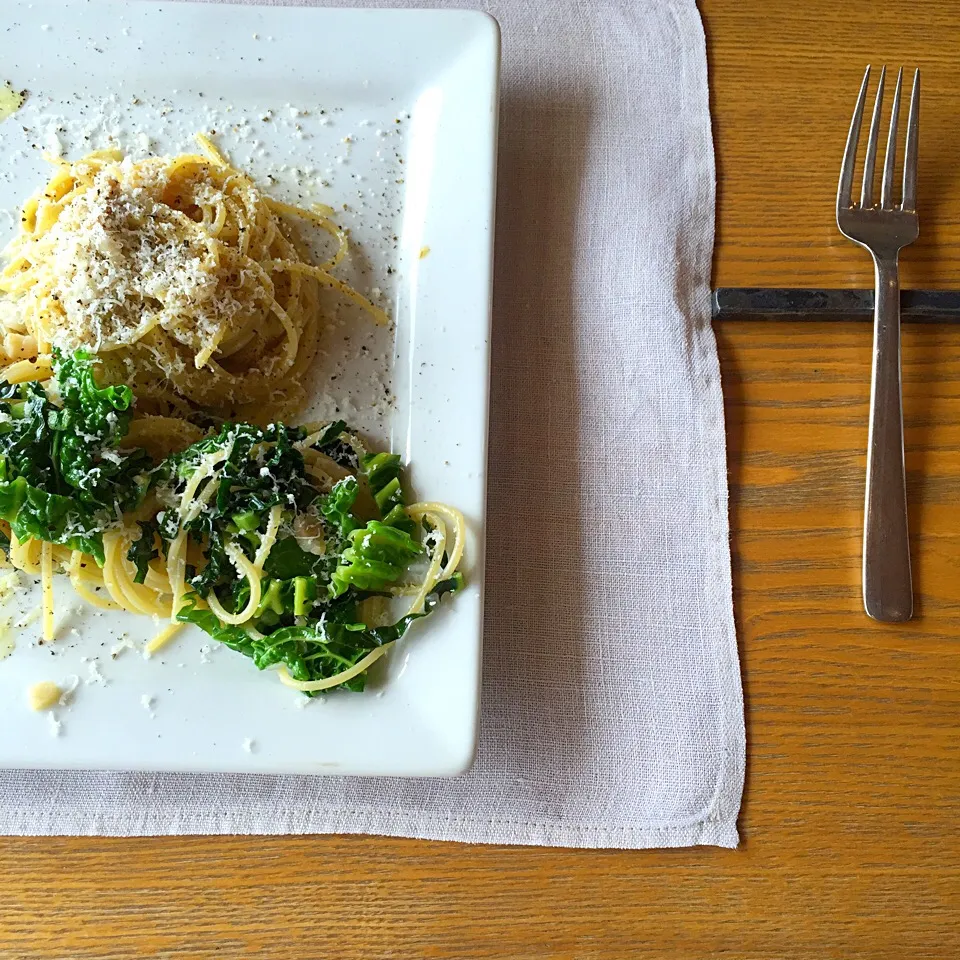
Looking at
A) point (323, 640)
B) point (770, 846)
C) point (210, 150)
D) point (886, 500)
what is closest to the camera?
point (323, 640)

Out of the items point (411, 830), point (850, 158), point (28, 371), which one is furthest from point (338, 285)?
point (850, 158)

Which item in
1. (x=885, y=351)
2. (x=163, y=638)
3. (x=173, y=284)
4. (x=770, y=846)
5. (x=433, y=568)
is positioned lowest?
(x=770, y=846)

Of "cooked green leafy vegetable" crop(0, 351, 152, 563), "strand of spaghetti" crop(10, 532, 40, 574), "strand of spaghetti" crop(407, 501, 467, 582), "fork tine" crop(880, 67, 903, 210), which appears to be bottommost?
"strand of spaghetti" crop(10, 532, 40, 574)

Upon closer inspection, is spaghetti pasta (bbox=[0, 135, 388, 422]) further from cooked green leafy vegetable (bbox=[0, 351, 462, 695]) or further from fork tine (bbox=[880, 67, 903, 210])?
fork tine (bbox=[880, 67, 903, 210])

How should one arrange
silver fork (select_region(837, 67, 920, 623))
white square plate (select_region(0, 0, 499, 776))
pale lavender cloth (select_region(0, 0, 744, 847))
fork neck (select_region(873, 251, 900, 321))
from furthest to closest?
fork neck (select_region(873, 251, 900, 321))
silver fork (select_region(837, 67, 920, 623))
pale lavender cloth (select_region(0, 0, 744, 847))
white square plate (select_region(0, 0, 499, 776))

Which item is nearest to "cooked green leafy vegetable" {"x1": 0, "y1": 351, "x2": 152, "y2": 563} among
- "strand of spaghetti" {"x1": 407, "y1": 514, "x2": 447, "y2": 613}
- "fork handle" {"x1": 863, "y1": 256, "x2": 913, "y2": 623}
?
"strand of spaghetti" {"x1": 407, "y1": 514, "x2": 447, "y2": 613}

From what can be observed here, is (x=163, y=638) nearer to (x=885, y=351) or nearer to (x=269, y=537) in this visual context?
(x=269, y=537)

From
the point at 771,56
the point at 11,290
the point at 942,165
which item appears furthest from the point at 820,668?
the point at 11,290
